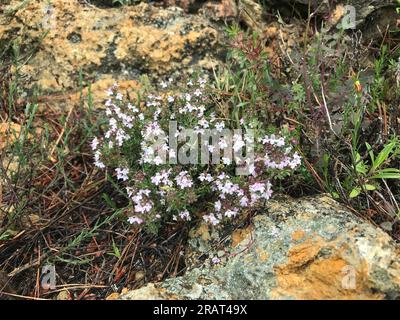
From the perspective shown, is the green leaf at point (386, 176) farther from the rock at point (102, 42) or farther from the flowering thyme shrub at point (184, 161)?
the rock at point (102, 42)

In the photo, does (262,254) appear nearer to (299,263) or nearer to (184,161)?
(299,263)

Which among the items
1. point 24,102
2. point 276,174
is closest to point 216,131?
point 276,174

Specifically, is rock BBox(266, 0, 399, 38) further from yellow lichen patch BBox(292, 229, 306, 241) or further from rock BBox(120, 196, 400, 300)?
yellow lichen patch BBox(292, 229, 306, 241)

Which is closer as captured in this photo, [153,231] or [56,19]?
[153,231]

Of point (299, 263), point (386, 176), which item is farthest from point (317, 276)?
point (386, 176)
